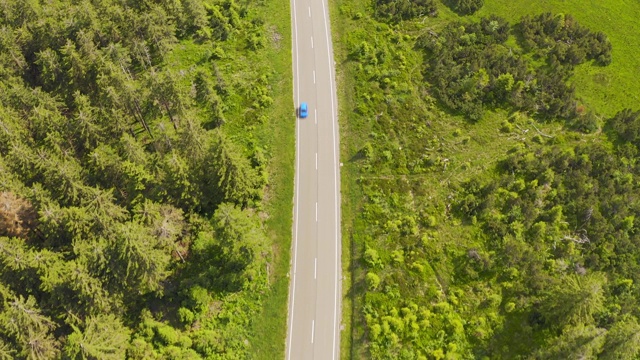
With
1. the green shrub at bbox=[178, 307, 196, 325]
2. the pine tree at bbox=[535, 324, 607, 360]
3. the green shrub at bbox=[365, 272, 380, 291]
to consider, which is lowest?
the green shrub at bbox=[178, 307, 196, 325]

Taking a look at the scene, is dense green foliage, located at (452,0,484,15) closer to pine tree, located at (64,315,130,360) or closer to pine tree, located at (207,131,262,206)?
pine tree, located at (207,131,262,206)

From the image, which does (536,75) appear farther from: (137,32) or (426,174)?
(137,32)

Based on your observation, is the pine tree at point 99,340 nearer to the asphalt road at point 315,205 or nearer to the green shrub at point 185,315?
the green shrub at point 185,315

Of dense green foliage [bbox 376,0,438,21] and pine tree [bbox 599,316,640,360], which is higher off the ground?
dense green foliage [bbox 376,0,438,21]

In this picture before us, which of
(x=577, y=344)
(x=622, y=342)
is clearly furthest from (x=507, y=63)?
(x=577, y=344)

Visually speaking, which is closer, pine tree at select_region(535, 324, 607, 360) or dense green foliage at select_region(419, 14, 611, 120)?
pine tree at select_region(535, 324, 607, 360)


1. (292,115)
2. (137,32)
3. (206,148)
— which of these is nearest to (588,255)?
(292,115)

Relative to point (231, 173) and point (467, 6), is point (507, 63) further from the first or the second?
point (231, 173)

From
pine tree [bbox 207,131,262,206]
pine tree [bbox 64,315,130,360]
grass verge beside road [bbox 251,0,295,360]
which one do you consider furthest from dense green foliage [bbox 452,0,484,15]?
pine tree [bbox 64,315,130,360]
